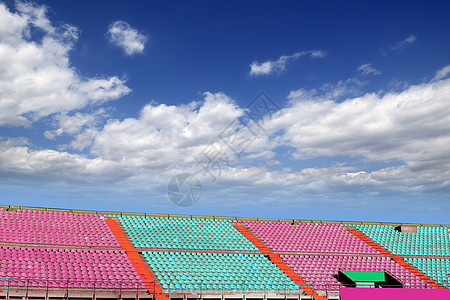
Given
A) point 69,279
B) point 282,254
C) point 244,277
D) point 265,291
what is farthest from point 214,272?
point 69,279

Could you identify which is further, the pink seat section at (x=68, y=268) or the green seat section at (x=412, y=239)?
the green seat section at (x=412, y=239)

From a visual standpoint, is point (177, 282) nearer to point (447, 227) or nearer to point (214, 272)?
point (214, 272)

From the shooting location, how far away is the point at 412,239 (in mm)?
42750

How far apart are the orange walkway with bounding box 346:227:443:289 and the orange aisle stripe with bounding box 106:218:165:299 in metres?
22.2

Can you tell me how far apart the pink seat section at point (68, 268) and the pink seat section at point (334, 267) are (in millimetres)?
13270

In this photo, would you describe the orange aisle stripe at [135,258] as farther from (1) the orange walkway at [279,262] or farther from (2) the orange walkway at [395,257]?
(2) the orange walkway at [395,257]

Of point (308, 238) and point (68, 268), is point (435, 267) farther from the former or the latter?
point (68, 268)

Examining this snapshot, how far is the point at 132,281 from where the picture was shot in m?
27.4

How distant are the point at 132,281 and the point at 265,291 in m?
9.04

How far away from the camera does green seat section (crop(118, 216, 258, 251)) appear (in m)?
35.6

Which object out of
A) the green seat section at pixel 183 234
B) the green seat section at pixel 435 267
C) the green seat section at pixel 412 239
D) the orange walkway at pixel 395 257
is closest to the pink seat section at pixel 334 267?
the orange walkway at pixel 395 257

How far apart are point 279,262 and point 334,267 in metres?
4.69

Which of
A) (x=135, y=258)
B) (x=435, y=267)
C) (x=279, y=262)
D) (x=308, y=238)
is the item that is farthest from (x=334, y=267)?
(x=135, y=258)

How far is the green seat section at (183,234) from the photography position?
35.6 m
